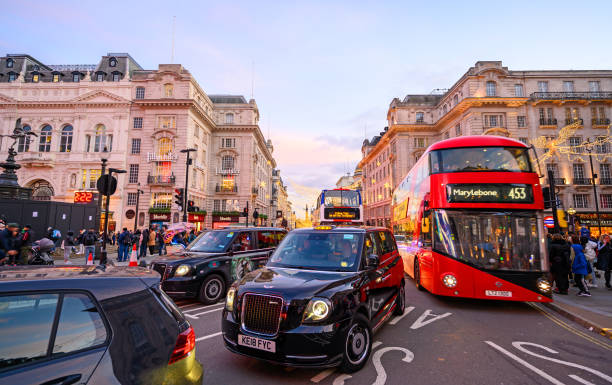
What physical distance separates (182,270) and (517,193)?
8309 millimetres

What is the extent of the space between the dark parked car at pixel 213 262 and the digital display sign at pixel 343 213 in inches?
363

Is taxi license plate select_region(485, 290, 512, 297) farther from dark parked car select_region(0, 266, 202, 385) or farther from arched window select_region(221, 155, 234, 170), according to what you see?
arched window select_region(221, 155, 234, 170)

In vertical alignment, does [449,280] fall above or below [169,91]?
below

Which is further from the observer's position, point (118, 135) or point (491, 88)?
point (118, 135)

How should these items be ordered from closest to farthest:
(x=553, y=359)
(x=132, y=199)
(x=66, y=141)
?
(x=553, y=359) < (x=132, y=199) < (x=66, y=141)

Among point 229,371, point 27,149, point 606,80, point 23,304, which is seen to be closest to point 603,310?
point 229,371

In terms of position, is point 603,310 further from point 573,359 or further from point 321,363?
point 321,363

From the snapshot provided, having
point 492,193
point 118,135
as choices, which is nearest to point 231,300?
point 492,193

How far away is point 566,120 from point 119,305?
5028 cm

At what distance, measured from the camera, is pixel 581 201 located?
35.4m

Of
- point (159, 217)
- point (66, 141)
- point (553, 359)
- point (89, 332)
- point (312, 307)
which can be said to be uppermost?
point (66, 141)

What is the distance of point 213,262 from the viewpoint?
7.21 m

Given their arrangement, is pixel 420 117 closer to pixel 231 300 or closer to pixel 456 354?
pixel 456 354

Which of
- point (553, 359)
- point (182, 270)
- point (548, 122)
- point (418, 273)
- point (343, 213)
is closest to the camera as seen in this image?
Result: point (553, 359)
